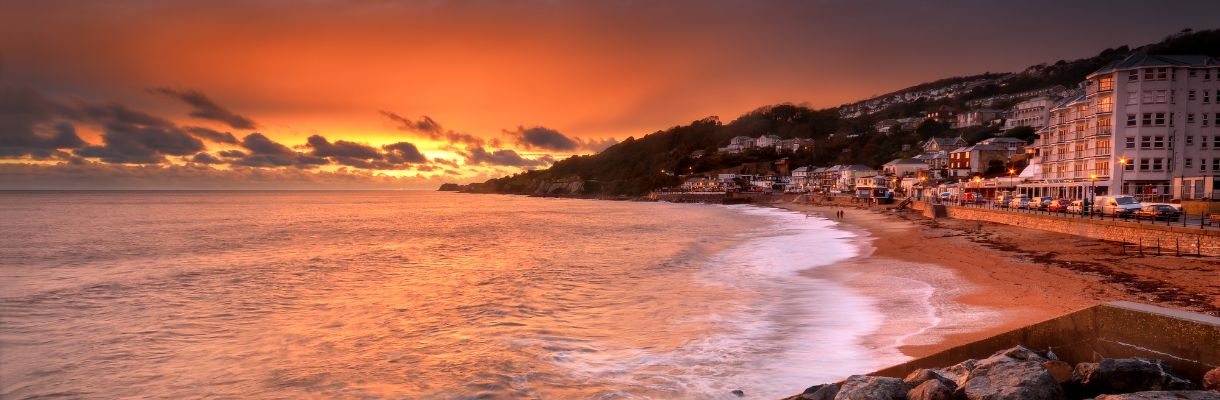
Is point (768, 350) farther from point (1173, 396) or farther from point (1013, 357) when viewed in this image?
point (1173, 396)

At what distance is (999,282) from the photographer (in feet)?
54.9

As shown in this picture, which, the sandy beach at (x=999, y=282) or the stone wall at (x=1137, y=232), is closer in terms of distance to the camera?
the sandy beach at (x=999, y=282)

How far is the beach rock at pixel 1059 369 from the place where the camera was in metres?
6.35

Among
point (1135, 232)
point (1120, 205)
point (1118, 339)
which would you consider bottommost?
point (1135, 232)

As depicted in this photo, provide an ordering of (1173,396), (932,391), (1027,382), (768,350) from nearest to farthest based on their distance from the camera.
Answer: (1173,396) → (1027,382) → (932,391) → (768,350)

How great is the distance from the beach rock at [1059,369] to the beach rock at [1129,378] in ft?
1.16

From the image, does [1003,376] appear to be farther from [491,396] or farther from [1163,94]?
[1163,94]

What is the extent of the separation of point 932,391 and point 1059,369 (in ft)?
6.56

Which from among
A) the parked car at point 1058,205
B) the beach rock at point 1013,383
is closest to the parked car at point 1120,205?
the parked car at point 1058,205

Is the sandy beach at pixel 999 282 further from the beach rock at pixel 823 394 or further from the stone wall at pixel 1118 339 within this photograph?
the beach rock at pixel 823 394

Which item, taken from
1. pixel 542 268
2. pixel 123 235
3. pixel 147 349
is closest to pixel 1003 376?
pixel 147 349

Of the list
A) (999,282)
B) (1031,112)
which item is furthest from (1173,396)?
(1031,112)

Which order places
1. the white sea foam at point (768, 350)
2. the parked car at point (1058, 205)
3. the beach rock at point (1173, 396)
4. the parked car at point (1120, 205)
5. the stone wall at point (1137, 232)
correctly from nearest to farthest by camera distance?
1. the beach rock at point (1173, 396)
2. the white sea foam at point (768, 350)
3. the stone wall at point (1137, 232)
4. the parked car at point (1120, 205)
5. the parked car at point (1058, 205)

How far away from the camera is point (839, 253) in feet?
89.3
